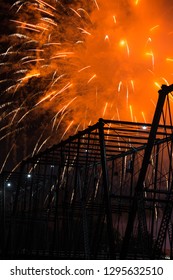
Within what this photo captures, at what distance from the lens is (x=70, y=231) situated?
1131 inches

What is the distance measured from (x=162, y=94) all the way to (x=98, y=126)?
422 cm

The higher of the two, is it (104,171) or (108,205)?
(104,171)

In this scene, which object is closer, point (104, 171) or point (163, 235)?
point (163, 235)

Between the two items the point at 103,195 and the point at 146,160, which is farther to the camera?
the point at 103,195

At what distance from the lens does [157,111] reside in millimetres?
18156

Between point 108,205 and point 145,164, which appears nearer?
point 145,164
